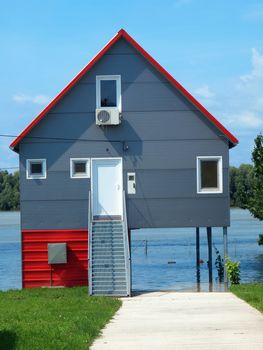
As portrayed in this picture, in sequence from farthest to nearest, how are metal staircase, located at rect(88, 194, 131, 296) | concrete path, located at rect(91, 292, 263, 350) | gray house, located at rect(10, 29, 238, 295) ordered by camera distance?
gray house, located at rect(10, 29, 238, 295) < metal staircase, located at rect(88, 194, 131, 296) < concrete path, located at rect(91, 292, 263, 350)

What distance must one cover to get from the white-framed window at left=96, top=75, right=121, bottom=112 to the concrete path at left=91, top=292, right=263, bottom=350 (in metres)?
8.22

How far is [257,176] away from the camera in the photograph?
56344 millimetres

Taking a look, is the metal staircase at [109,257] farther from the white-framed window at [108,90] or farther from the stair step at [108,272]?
the white-framed window at [108,90]

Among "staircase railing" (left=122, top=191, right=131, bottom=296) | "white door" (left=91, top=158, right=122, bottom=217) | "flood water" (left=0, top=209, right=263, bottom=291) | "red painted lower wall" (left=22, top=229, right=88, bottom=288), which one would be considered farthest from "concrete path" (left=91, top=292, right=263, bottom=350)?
"flood water" (left=0, top=209, right=263, bottom=291)

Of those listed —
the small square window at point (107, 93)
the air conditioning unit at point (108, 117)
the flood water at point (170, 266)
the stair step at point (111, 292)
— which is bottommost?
the flood water at point (170, 266)

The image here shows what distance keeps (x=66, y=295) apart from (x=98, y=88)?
7.89 meters

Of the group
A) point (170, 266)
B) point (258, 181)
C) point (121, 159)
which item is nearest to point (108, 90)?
point (121, 159)

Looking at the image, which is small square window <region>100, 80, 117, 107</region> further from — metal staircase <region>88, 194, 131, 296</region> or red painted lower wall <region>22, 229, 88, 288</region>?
red painted lower wall <region>22, 229, 88, 288</region>

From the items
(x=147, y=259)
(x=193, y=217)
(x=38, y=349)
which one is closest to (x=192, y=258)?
(x=147, y=259)

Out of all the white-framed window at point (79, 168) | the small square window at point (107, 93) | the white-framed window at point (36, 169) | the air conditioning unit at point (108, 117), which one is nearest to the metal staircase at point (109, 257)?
the white-framed window at point (79, 168)

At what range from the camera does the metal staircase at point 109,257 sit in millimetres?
26594

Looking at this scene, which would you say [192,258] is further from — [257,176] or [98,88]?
[98,88]

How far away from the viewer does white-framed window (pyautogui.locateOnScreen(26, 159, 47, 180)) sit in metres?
29.8

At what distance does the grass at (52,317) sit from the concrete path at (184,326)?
37 cm
